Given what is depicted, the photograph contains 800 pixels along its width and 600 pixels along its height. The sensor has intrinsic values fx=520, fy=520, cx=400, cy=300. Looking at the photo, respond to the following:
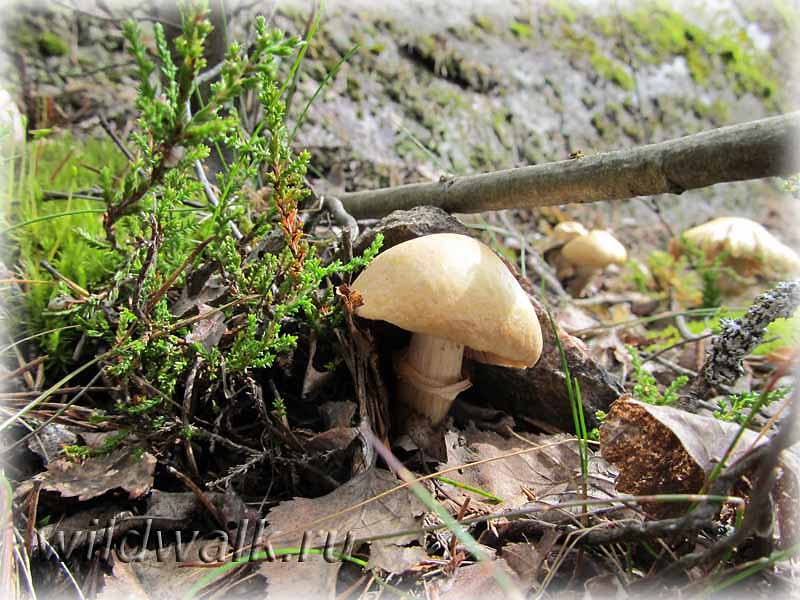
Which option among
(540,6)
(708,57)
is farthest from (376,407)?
(708,57)

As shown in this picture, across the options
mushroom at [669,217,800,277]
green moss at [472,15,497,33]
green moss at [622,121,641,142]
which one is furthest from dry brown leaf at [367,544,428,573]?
green moss at [622,121,641,142]

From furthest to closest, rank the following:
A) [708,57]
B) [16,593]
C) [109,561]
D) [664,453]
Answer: [708,57], [664,453], [109,561], [16,593]

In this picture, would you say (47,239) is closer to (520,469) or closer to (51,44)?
(520,469)

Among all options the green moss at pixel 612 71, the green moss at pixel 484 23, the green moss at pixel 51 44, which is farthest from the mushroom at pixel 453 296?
the green moss at pixel 612 71

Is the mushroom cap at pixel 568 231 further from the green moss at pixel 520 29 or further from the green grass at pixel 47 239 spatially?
the green grass at pixel 47 239

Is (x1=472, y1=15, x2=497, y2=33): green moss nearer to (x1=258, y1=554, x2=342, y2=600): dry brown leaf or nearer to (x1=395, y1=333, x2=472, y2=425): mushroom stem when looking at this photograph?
(x1=395, y1=333, x2=472, y2=425): mushroom stem

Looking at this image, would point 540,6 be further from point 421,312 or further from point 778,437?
point 778,437
